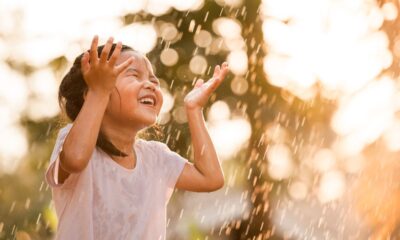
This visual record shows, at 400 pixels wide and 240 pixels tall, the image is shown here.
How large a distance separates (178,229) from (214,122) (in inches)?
105

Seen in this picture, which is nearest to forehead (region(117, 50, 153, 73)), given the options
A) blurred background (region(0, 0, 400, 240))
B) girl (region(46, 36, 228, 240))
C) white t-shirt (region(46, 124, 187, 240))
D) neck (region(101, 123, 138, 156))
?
girl (region(46, 36, 228, 240))

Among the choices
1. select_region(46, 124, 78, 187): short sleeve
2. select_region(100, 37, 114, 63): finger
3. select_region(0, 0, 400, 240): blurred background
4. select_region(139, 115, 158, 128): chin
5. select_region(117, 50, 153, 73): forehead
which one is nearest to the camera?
select_region(100, 37, 114, 63): finger

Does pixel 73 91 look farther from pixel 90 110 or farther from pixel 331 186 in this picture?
pixel 331 186

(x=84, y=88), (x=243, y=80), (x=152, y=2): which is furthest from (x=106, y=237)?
(x=152, y=2)

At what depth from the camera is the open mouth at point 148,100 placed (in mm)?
2652

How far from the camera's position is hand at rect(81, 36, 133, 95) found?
2.29m

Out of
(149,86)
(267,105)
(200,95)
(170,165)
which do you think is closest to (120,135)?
(149,86)

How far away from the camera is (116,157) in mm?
2631

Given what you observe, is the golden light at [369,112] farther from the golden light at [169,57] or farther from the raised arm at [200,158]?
the raised arm at [200,158]

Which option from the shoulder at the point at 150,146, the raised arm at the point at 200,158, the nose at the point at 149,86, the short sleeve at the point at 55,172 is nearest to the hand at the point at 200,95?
the raised arm at the point at 200,158

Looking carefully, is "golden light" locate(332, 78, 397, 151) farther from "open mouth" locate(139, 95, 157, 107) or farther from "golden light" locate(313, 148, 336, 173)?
"open mouth" locate(139, 95, 157, 107)

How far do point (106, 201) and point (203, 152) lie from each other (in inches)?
20.6

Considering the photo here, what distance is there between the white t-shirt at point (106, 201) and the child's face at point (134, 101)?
0.48ft

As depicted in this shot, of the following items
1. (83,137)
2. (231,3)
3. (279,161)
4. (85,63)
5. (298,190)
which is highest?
(85,63)
